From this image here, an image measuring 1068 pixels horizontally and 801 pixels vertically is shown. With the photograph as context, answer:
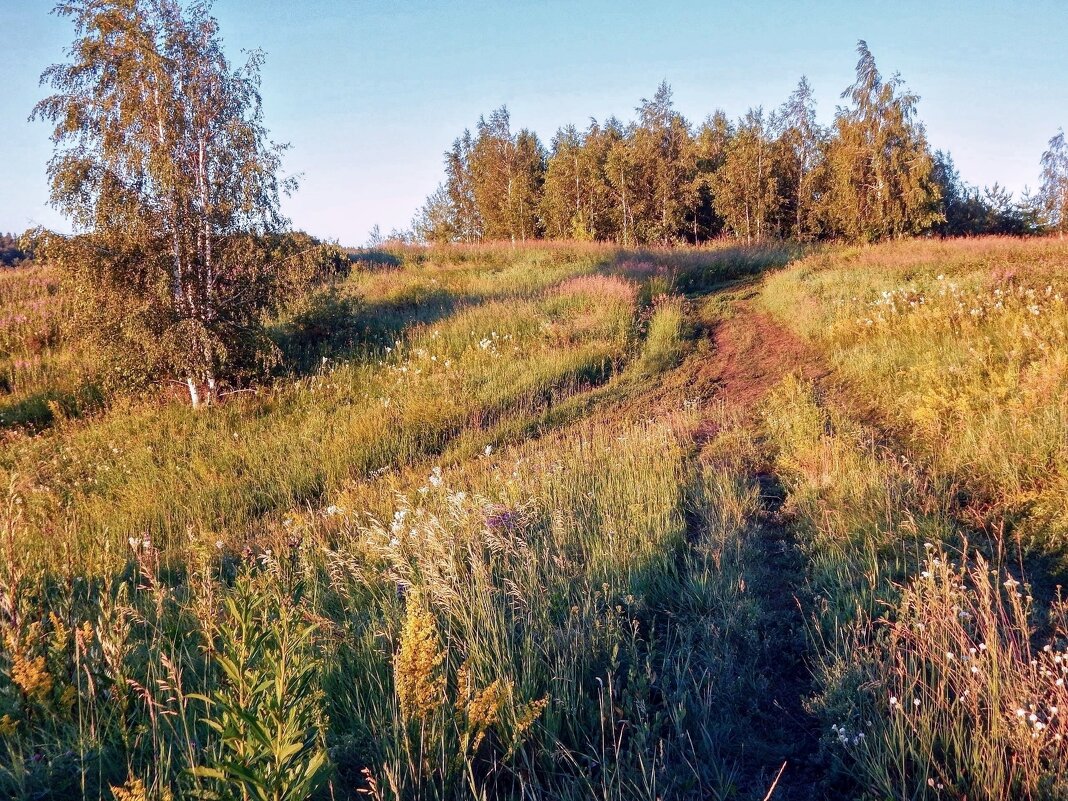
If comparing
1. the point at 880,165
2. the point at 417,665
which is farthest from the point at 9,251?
the point at 880,165

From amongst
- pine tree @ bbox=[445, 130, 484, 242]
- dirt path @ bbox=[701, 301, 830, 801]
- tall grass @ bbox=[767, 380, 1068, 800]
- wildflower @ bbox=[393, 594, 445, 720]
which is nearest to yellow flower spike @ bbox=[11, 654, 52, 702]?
wildflower @ bbox=[393, 594, 445, 720]

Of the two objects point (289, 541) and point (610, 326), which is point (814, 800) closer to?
point (289, 541)

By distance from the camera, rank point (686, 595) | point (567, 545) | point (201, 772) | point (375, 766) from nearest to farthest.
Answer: point (201, 772)
point (375, 766)
point (686, 595)
point (567, 545)

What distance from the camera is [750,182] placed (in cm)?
3928

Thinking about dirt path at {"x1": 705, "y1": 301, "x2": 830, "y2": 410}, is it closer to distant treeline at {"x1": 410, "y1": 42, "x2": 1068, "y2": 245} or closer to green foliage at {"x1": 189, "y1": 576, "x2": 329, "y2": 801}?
green foliage at {"x1": 189, "y1": 576, "x2": 329, "y2": 801}

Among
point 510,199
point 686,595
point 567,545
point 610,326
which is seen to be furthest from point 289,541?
point 510,199

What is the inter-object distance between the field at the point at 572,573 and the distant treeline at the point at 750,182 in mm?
26157

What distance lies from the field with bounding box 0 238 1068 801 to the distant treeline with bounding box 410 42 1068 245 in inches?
1030

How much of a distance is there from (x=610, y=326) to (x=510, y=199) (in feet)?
110

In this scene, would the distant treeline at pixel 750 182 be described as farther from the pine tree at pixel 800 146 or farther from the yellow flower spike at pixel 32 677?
the yellow flower spike at pixel 32 677

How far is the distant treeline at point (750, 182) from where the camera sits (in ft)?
111

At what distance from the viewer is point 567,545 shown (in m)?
4.17

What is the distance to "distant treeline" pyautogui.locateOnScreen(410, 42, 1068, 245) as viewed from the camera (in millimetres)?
33750

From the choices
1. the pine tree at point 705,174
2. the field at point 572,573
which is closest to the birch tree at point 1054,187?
the pine tree at point 705,174
